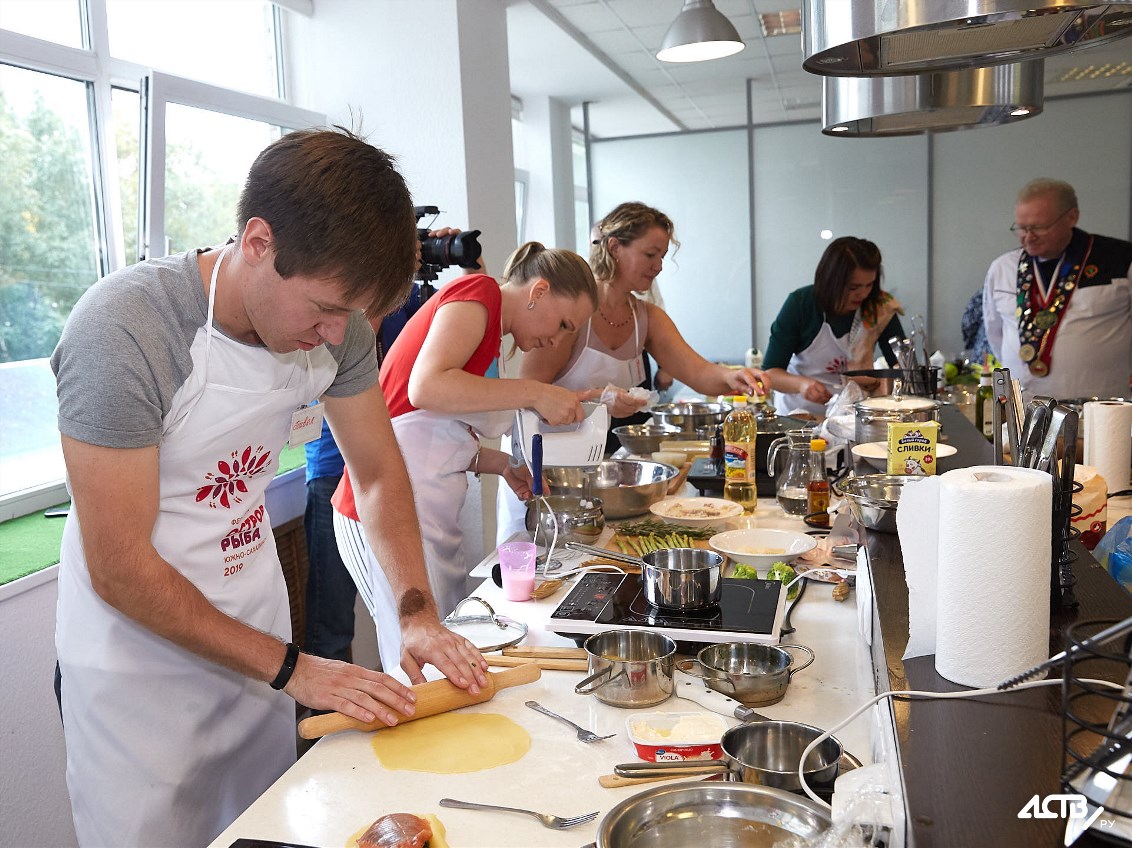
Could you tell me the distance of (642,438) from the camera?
10.8 ft

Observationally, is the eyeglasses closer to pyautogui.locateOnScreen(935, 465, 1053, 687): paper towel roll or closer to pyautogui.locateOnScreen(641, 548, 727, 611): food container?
pyautogui.locateOnScreen(641, 548, 727, 611): food container

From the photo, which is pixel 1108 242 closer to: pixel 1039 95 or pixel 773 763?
pixel 1039 95

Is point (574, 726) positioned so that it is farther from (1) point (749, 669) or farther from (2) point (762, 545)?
(2) point (762, 545)

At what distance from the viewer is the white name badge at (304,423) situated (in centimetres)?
170

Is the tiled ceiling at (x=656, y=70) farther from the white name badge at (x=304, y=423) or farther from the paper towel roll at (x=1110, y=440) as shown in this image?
the white name badge at (x=304, y=423)

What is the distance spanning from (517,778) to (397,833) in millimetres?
203

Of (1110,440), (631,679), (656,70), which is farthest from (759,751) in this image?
(656,70)

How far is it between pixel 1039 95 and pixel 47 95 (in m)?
2.80

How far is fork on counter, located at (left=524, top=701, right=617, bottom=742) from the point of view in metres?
1.34

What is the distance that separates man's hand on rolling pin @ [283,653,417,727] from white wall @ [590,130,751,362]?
247 inches

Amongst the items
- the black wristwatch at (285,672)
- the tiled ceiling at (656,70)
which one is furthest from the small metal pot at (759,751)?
the tiled ceiling at (656,70)

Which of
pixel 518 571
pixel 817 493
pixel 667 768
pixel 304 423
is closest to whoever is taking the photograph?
pixel 667 768

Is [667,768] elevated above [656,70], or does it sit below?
below

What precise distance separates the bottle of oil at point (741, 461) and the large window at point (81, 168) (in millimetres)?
1778
